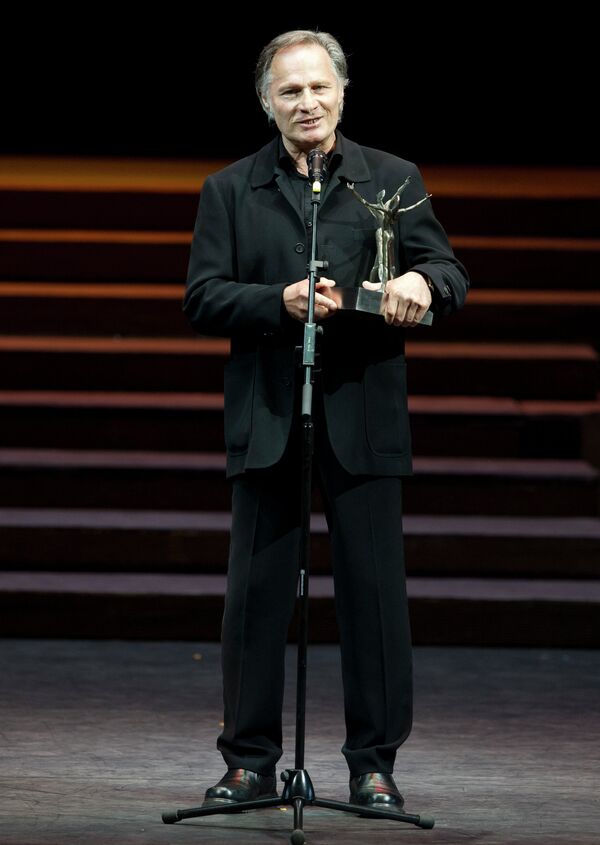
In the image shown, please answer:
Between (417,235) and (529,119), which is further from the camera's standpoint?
(529,119)

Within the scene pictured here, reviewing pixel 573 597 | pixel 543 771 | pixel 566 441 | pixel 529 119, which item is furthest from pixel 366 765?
pixel 529 119

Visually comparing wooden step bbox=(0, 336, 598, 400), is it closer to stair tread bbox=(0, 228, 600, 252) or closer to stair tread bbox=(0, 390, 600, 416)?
stair tread bbox=(0, 390, 600, 416)

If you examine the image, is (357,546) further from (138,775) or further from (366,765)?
(138,775)

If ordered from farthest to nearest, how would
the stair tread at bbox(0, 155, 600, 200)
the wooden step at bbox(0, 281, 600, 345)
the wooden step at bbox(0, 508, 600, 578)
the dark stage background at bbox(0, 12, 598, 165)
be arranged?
Answer: the dark stage background at bbox(0, 12, 598, 165) < the stair tread at bbox(0, 155, 600, 200) < the wooden step at bbox(0, 281, 600, 345) < the wooden step at bbox(0, 508, 600, 578)

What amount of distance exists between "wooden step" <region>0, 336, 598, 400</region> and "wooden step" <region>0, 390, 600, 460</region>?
8.0 inches

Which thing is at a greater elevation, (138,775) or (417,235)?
(417,235)

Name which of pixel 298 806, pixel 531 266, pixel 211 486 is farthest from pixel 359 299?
pixel 531 266

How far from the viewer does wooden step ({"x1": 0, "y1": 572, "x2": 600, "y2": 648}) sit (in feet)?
16.9

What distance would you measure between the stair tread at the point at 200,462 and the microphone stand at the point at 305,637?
8.93 ft

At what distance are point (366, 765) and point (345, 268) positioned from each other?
985 mm

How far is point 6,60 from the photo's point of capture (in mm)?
7996

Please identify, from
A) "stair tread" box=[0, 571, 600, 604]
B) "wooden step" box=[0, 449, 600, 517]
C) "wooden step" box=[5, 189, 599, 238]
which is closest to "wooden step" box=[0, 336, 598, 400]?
"wooden step" box=[0, 449, 600, 517]

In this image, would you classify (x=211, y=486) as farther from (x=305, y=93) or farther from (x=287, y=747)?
(x=305, y=93)

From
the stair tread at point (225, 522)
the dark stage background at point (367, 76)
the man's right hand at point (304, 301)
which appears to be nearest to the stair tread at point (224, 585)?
the stair tread at point (225, 522)
